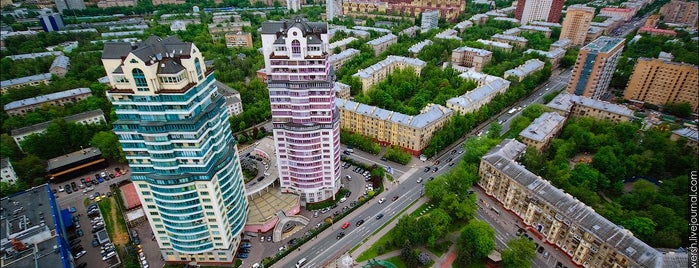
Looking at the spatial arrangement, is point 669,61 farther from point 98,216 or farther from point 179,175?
point 98,216

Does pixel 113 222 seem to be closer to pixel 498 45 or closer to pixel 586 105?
pixel 586 105

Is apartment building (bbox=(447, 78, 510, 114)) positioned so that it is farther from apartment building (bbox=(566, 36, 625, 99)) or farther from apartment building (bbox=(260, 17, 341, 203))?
apartment building (bbox=(260, 17, 341, 203))

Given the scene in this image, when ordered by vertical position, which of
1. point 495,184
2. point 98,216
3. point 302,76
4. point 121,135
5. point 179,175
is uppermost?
point 302,76

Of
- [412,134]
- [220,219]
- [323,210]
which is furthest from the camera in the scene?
[412,134]

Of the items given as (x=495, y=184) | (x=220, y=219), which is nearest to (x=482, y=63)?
(x=495, y=184)

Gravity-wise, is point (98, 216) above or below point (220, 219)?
below

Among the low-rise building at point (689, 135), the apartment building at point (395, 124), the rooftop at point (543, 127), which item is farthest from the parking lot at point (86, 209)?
the low-rise building at point (689, 135)
